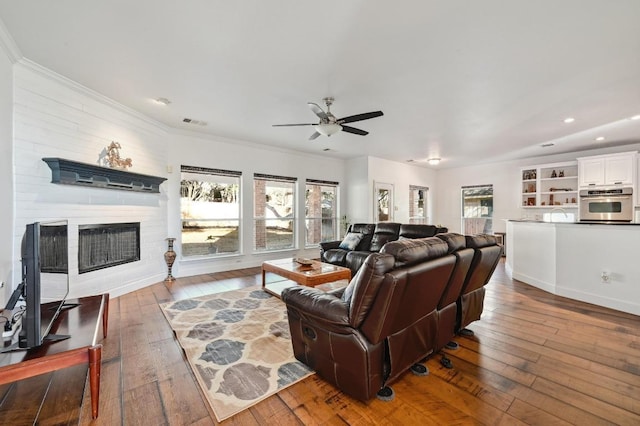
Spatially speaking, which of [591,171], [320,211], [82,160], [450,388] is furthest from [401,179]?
[82,160]

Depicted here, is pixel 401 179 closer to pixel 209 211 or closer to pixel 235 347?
pixel 209 211

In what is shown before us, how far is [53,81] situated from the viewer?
3229mm

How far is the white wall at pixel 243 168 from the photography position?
5.20 metres

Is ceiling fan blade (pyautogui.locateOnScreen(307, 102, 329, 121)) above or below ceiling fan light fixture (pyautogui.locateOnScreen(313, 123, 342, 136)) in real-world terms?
above

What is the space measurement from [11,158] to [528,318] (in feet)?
19.4

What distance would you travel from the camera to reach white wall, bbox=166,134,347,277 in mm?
5195

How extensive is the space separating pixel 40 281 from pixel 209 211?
4.14 metres

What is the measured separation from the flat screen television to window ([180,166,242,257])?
305 centimetres

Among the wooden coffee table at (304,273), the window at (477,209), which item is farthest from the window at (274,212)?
the window at (477,209)

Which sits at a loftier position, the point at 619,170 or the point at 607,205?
the point at 619,170

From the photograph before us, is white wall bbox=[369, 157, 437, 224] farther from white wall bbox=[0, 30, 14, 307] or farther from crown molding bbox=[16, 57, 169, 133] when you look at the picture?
white wall bbox=[0, 30, 14, 307]

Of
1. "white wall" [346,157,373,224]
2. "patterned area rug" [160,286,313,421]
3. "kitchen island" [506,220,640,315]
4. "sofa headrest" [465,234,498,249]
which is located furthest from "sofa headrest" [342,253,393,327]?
"white wall" [346,157,373,224]

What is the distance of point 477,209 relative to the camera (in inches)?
341

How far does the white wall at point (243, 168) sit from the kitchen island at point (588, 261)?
4.67 metres
